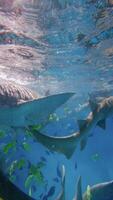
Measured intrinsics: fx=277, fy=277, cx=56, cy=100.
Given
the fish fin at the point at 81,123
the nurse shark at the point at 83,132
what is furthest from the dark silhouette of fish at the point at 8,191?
the fish fin at the point at 81,123

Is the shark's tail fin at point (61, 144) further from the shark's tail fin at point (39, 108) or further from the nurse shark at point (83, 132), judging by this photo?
the shark's tail fin at point (39, 108)

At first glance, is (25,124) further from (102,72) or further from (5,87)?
(102,72)

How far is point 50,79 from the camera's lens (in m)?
20.0

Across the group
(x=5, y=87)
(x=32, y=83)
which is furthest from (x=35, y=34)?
(x=32, y=83)

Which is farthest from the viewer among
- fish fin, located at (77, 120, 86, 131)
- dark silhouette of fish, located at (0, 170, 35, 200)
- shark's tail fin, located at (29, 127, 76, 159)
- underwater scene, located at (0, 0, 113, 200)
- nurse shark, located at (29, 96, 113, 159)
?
fish fin, located at (77, 120, 86, 131)

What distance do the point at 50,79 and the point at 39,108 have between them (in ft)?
45.8

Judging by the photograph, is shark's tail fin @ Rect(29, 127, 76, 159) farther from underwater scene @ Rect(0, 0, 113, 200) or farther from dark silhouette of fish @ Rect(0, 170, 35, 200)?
dark silhouette of fish @ Rect(0, 170, 35, 200)

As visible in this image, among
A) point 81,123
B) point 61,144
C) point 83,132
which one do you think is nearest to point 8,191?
point 61,144

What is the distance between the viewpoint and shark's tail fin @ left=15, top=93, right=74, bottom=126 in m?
5.71

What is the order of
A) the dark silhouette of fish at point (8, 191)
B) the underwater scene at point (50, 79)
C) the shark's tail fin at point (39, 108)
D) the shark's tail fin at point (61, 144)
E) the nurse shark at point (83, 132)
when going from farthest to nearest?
the nurse shark at point (83, 132)
the shark's tail fin at point (61, 144)
the underwater scene at point (50, 79)
the shark's tail fin at point (39, 108)
the dark silhouette of fish at point (8, 191)

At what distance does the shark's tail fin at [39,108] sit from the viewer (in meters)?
5.71

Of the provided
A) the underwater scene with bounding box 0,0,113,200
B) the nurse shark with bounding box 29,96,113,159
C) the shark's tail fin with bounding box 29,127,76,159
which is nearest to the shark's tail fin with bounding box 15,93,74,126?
the underwater scene with bounding box 0,0,113,200

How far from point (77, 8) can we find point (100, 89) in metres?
13.0

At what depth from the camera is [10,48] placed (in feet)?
46.7
